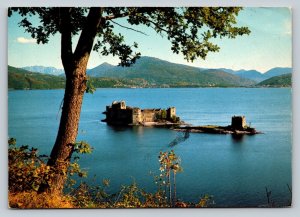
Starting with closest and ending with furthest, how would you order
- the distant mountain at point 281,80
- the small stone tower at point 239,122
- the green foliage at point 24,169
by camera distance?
the green foliage at point 24,169 → the distant mountain at point 281,80 → the small stone tower at point 239,122

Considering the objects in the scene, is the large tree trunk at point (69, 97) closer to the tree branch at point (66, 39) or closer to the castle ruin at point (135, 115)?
the tree branch at point (66, 39)

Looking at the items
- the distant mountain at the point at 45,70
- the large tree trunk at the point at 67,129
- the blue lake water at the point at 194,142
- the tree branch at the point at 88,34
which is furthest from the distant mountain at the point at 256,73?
the distant mountain at the point at 45,70

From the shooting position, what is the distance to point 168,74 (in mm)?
5000

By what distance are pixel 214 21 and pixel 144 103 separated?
1018 mm

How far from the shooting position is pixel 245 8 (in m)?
4.74

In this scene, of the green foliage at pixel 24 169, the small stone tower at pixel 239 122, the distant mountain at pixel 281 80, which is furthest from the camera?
the small stone tower at pixel 239 122

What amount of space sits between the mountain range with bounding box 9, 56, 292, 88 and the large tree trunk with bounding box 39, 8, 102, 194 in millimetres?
168

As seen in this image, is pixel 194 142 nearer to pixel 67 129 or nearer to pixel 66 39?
pixel 67 129

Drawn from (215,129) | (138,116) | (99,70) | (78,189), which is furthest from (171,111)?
(78,189)

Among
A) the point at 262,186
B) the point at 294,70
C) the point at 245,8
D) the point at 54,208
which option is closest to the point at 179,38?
the point at 245,8

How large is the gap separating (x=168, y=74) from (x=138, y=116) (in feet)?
1.66

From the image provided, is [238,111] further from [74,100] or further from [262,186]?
[74,100]

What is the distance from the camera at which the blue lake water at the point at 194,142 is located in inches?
186

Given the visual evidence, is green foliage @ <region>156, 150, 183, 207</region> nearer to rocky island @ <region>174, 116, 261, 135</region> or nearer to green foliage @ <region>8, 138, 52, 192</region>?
rocky island @ <region>174, 116, 261, 135</region>
